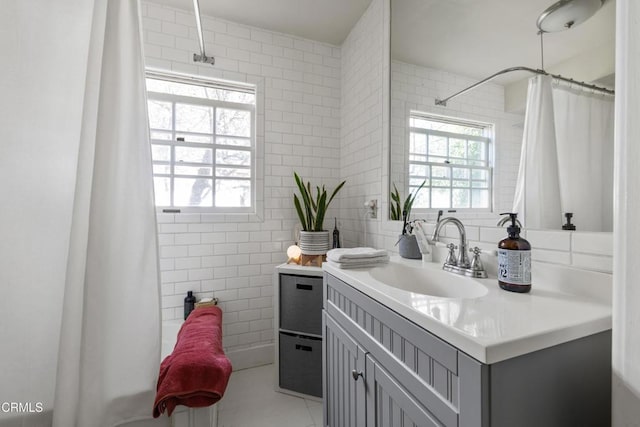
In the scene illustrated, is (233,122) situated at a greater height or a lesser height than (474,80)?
greater

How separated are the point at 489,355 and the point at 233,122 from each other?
232 cm

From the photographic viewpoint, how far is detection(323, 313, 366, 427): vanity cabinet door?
973mm

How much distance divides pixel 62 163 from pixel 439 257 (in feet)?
5.00

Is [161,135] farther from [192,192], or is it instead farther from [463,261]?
[463,261]

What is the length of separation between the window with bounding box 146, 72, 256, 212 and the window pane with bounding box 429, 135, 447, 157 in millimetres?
1470

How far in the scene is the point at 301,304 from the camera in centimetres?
180

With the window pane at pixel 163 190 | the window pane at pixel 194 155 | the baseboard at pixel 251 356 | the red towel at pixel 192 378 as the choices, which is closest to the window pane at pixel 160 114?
the window pane at pixel 194 155

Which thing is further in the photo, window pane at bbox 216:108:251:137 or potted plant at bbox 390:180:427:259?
window pane at bbox 216:108:251:137

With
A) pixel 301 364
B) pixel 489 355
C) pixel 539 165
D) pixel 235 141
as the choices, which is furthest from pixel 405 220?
pixel 235 141

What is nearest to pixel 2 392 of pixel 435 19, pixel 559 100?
pixel 559 100

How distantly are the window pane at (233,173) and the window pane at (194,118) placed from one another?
34 cm

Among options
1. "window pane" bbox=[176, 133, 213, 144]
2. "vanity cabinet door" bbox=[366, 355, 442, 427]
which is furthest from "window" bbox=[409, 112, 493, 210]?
"window pane" bbox=[176, 133, 213, 144]

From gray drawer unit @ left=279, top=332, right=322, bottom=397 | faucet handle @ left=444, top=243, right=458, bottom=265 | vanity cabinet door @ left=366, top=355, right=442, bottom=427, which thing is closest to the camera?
vanity cabinet door @ left=366, top=355, right=442, bottom=427

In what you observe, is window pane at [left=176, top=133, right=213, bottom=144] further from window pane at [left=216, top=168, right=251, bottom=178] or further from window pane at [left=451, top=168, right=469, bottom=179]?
window pane at [left=451, top=168, right=469, bottom=179]
